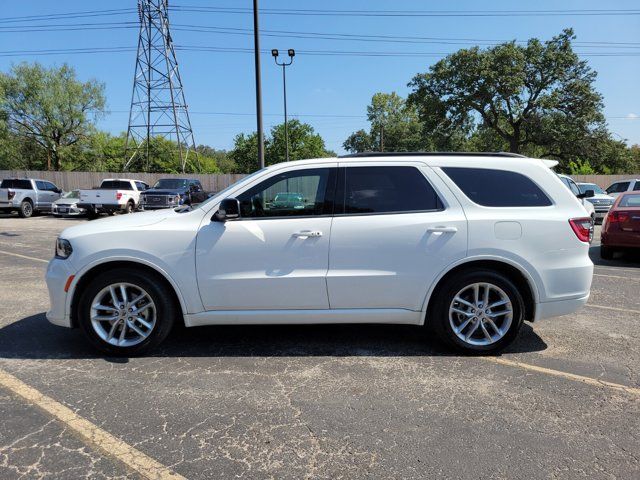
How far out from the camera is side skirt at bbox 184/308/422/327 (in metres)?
4.08

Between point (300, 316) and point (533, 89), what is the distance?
39.4 m

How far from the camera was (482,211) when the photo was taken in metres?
4.12

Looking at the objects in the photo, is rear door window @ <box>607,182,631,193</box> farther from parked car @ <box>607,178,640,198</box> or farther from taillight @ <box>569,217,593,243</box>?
taillight @ <box>569,217,593,243</box>

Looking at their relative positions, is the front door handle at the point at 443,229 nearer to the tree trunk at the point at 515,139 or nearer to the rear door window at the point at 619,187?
the rear door window at the point at 619,187

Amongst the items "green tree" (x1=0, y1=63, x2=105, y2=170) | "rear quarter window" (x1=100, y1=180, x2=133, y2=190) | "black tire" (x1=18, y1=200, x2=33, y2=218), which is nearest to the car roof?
"rear quarter window" (x1=100, y1=180, x2=133, y2=190)

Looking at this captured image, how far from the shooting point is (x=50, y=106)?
148ft

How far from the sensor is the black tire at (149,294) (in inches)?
158

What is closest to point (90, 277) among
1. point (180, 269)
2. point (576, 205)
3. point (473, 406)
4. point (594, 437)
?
point (180, 269)

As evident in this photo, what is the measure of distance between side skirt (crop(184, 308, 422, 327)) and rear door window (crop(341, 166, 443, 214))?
88cm

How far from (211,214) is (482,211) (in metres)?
2.35

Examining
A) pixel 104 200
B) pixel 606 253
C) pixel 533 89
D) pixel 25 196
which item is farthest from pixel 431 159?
pixel 533 89

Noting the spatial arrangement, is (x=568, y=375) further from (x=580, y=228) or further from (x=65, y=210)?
(x=65, y=210)

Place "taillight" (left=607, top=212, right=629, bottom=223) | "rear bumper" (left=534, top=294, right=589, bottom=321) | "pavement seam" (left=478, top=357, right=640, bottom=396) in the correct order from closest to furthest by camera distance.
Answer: "pavement seam" (left=478, top=357, right=640, bottom=396), "rear bumper" (left=534, top=294, right=589, bottom=321), "taillight" (left=607, top=212, right=629, bottom=223)

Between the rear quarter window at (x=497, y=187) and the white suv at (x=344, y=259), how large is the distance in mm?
10
